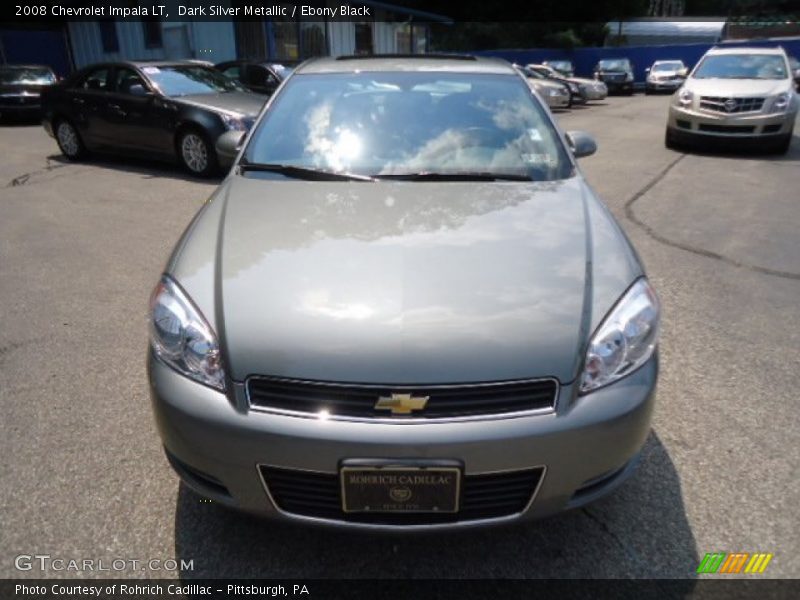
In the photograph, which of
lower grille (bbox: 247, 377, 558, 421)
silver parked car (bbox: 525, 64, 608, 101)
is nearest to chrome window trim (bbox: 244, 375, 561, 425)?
lower grille (bbox: 247, 377, 558, 421)

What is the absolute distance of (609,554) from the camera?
2.02 meters

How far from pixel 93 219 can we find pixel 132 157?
3.19 m

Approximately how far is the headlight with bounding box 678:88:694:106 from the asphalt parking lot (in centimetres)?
432

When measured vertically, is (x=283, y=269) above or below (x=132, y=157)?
above

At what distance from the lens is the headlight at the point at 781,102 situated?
343 inches

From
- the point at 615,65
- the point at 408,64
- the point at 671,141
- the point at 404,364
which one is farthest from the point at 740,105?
the point at 615,65

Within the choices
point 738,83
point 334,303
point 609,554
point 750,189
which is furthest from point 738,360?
point 738,83

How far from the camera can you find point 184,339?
1851 mm

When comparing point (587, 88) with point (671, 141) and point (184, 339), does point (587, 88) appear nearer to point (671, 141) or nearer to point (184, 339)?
point (671, 141)

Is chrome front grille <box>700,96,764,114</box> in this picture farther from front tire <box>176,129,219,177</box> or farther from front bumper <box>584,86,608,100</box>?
front bumper <box>584,86,608,100</box>

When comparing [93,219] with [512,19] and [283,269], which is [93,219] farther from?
[512,19]

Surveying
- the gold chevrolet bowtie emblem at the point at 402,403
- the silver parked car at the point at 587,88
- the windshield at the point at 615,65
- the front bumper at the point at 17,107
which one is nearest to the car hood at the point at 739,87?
the gold chevrolet bowtie emblem at the point at 402,403

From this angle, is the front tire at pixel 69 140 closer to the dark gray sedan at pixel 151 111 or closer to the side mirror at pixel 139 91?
the dark gray sedan at pixel 151 111

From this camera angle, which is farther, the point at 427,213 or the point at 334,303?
the point at 427,213
